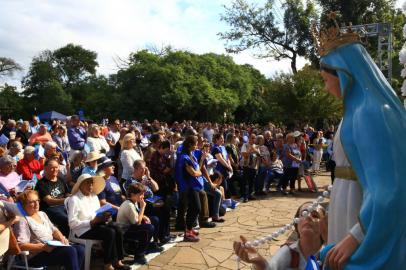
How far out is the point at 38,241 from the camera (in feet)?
14.9

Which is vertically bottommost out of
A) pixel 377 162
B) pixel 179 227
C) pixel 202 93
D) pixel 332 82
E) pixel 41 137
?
pixel 179 227

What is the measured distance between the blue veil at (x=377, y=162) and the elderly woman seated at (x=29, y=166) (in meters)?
5.83

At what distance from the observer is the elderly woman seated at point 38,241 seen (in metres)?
4.45

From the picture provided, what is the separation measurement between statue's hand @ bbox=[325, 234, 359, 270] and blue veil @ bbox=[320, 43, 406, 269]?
0.09 ft

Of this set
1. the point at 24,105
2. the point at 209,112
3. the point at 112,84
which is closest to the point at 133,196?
the point at 209,112

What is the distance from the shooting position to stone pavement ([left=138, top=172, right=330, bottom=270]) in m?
5.63

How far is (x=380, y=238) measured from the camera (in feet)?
5.44

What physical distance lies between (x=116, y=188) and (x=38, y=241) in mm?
1905

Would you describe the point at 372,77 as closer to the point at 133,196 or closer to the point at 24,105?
the point at 133,196

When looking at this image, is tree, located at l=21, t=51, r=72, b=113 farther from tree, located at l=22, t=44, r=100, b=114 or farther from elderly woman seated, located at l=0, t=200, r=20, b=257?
elderly woman seated, located at l=0, t=200, r=20, b=257

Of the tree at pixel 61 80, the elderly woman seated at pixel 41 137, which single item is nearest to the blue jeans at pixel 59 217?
the elderly woman seated at pixel 41 137

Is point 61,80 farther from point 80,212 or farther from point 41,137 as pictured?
point 80,212

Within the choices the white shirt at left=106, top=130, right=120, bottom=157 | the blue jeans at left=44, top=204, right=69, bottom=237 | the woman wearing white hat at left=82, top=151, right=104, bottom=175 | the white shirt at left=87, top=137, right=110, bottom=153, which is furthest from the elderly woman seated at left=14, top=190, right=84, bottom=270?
the white shirt at left=106, top=130, right=120, bottom=157

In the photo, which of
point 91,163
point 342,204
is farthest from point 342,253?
point 91,163
